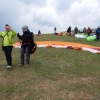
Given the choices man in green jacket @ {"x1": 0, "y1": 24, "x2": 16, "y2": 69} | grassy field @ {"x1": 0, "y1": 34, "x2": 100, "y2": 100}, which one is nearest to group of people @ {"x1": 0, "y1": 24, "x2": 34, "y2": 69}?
man in green jacket @ {"x1": 0, "y1": 24, "x2": 16, "y2": 69}

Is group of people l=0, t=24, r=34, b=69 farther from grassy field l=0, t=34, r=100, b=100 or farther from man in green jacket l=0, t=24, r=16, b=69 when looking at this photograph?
grassy field l=0, t=34, r=100, b=100

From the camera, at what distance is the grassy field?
25.2 ft

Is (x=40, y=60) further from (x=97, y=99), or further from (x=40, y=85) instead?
(x=97, y=99)

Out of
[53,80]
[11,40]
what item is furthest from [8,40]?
[53,80]

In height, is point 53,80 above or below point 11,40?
below

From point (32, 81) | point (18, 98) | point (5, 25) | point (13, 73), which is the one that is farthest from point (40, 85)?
point (5, 25)

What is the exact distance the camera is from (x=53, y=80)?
8984 mm

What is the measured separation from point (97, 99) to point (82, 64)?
4229 mm

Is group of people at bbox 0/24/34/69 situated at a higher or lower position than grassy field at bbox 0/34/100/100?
higher

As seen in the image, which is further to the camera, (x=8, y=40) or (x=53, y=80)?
(x=8, y=40)

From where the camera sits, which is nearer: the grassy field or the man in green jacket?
the grassy field

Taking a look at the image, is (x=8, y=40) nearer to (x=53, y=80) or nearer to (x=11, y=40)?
(x=11, y=40)

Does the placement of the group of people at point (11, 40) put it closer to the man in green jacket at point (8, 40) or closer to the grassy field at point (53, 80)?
the man in green jacket at point (8, 40)

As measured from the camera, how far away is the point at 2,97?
303 inches
